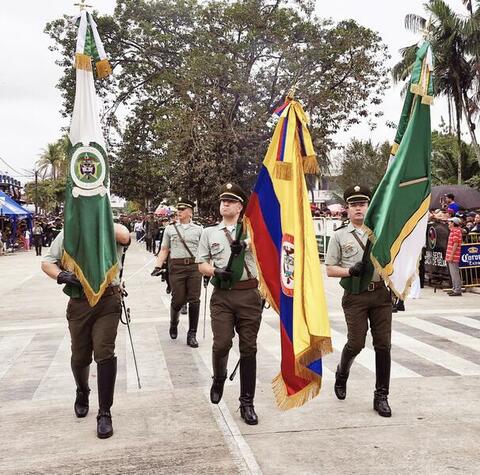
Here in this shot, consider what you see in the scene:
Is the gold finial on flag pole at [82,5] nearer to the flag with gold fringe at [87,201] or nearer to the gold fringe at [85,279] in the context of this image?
the flag with gold fringe at [87,201]

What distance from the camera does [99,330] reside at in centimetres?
499

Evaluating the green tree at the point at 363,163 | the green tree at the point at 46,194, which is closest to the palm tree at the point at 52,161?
the green tree at the point at 46,194

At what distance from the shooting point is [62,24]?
32.5 metres

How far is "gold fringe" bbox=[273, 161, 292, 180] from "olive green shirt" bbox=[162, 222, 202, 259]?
12.1 feet

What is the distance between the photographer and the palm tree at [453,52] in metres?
30.1

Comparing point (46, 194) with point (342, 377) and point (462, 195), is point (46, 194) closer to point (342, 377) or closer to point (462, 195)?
point (462, 195)

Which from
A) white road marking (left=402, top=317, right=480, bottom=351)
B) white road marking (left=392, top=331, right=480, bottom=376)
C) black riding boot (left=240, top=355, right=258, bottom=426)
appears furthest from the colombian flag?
white road marking (left=402, top=317, right=480, bottom=351)

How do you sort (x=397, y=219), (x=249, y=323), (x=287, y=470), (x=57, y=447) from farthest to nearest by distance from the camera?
(x=397, y=219) → (x=249, y=323) → (x=57, y=447) → (x=287, y=470)

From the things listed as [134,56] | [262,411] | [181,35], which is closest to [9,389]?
[262,411]

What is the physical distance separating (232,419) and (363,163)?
51680mm

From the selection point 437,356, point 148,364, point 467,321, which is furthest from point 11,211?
point 437,356

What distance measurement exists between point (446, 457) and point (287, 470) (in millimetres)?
1132

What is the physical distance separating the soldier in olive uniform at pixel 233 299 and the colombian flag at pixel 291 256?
5.1 inches

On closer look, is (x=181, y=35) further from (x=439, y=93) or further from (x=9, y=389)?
(x=9, y=389)
